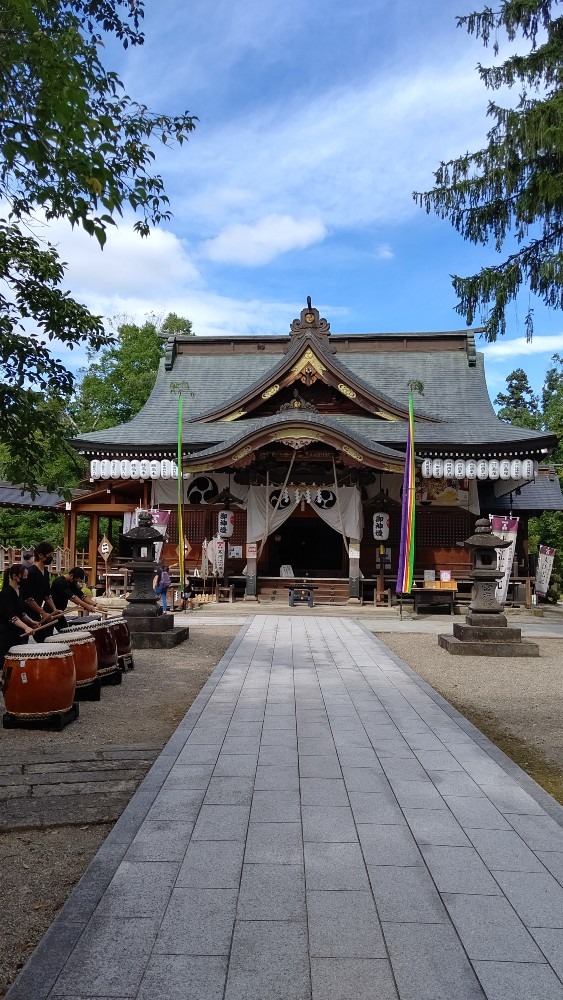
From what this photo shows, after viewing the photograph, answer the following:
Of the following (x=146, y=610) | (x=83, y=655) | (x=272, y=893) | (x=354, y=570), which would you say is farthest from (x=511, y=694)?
(x=354, y=570)

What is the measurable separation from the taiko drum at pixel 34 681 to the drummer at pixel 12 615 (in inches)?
36.8

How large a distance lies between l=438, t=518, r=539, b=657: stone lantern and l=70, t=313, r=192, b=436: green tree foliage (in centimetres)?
2376

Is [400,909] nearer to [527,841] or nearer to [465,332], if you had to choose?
[527,841]

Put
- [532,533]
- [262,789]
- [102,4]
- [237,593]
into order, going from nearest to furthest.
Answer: [262,789], [102,4], [237,593], [532,533]

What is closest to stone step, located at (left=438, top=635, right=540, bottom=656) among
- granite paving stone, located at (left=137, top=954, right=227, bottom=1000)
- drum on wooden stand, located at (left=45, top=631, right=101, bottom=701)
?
drum on wooden stand, located at (left=45, top=631, right=101, bottom=701)

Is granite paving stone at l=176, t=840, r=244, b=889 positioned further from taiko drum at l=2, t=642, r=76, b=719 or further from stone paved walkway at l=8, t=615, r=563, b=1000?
taiko drum at l=2, t=642, r=76, b=719

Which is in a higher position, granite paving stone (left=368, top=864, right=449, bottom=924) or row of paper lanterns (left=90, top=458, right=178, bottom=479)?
row of paper lanterns (left=90, top=458, right=178, bottom=479)

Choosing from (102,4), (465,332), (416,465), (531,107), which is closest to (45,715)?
Answer: (102,4)

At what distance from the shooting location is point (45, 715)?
20.0ft

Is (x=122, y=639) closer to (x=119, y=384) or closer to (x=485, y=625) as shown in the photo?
(x=485, y=625)

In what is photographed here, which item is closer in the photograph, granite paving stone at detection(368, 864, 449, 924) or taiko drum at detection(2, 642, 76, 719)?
granite paving stone at detection(368, 864, 449, 924)

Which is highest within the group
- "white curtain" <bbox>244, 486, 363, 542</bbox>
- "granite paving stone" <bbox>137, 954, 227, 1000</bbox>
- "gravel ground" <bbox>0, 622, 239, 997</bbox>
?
"white curtain" <bbox>244, 486, 363, 542</bbox>

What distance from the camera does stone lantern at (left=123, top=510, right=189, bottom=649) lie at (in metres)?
11.1

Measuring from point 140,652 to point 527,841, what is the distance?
25.9 ft
